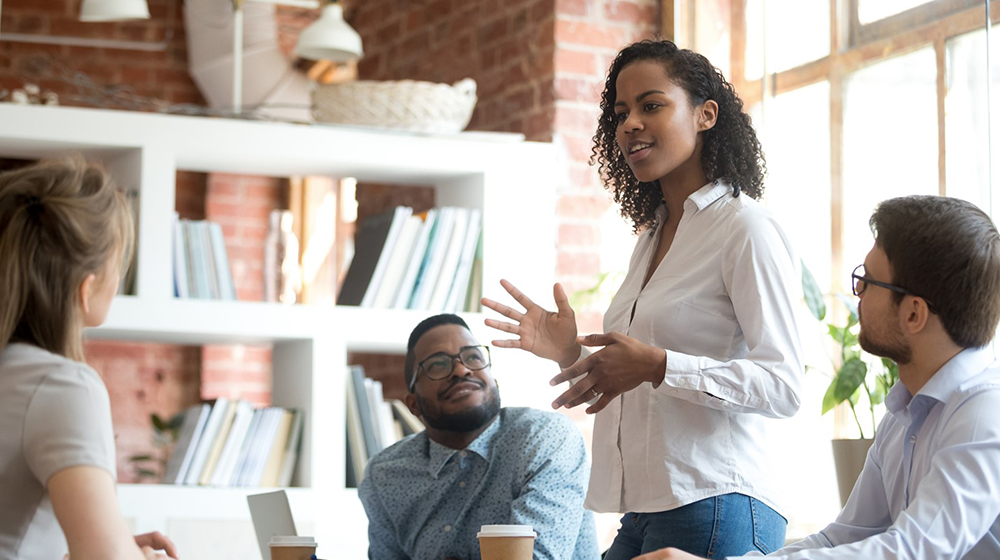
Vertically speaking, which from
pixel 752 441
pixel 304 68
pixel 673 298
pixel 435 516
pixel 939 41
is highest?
pixel 304 68

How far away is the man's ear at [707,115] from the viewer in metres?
1.92

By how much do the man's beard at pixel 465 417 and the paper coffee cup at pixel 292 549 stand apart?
90 centimetres

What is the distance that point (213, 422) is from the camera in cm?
323

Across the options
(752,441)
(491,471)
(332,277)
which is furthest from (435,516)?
(332,277)

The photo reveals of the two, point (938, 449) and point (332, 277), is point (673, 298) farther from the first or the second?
point (332, 277)

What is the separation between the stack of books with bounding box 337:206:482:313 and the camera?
11.1 ft

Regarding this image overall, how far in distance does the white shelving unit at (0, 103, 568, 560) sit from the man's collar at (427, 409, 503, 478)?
61 centimetres

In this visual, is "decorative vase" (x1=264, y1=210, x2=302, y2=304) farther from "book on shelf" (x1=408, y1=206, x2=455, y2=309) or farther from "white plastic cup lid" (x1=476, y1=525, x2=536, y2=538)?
"white plastic cup lid" (x1=476, y1=525, x2=536, y2=538)

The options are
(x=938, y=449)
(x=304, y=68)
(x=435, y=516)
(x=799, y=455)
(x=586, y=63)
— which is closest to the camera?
(x=938, y=449)

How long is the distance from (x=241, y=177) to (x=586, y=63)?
2.45m

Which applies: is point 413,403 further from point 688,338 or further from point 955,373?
point 955,373

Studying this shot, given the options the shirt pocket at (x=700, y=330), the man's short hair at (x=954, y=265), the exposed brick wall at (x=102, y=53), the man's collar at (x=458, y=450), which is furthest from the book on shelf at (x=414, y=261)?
the exposed brick wall at (x=102, y=53)

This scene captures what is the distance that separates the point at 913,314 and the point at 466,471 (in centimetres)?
120

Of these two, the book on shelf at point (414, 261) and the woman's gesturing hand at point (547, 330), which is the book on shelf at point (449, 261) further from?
the woman's gesturing hand at point (547, 330)
